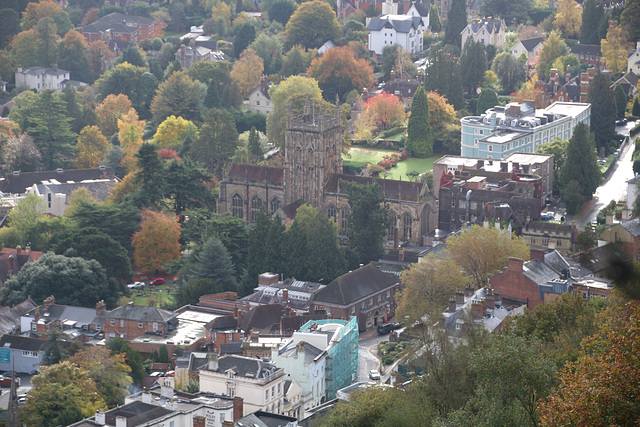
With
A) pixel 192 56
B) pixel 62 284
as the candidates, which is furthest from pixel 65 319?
pixel 192 56

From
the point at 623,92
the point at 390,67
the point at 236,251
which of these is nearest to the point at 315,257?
the point at 236,251

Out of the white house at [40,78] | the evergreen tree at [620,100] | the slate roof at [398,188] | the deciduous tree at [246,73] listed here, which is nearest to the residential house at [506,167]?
the slate roof at [398,188]

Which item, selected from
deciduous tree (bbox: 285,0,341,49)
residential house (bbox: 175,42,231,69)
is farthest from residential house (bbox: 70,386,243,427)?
deciduous tree (bbox: 285,0,341,49)

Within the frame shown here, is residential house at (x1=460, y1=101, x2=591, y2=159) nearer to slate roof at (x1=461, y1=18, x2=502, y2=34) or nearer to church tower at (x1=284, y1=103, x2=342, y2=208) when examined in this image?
church tower at (x1=284, y1=103, x2=342, y2=208)

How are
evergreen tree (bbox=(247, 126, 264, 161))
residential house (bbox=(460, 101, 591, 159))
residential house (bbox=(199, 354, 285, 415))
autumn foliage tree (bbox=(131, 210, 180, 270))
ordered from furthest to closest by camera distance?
evergreen tree (bbox=(247, 126, 264, 161))
residential house (bbox=(460, 101, 591, 159))
autumn foliage tree (bbox=(131, 210, 180, 270))
residential house (bbox=(199, 354, 285, 415))

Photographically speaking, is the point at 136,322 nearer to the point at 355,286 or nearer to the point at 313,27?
the point at 355,286

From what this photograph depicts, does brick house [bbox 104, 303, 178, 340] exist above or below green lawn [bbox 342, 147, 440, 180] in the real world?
below

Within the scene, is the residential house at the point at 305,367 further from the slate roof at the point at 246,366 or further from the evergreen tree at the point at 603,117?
the evergreen tree at the point at 603,117
